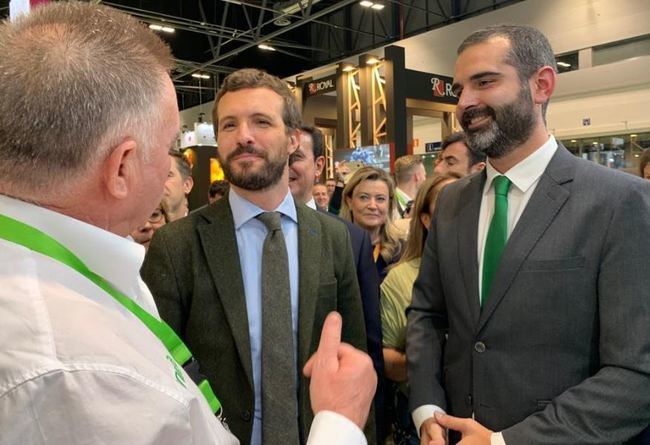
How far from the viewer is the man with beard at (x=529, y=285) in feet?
4.34

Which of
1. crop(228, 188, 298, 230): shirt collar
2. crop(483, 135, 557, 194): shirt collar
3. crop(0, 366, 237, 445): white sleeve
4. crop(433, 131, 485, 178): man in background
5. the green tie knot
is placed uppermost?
crop(433, 131, 485, 178): man in background

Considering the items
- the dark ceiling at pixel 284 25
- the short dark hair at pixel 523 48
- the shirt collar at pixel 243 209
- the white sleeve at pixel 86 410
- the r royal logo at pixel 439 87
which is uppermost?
the dark ceiling at pixel 284 25

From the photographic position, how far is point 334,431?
3.04ft

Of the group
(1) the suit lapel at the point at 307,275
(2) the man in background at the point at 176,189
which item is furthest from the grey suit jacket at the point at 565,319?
(2) the man in background at the point at 176,189

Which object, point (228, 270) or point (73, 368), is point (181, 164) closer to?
point (228, 270)

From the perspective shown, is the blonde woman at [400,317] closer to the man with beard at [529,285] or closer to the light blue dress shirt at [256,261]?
the man with beard at [529,285]

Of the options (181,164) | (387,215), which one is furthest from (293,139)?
(181,164)

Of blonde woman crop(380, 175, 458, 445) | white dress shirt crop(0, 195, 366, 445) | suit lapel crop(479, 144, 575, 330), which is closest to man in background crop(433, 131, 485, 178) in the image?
blonde woman crop(380, 175, 458, 445)

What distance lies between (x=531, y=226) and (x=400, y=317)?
3.29 feet

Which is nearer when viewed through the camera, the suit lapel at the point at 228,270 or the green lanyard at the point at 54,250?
the green lanyard at the point at 54,250

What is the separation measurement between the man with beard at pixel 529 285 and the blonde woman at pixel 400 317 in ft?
1.69

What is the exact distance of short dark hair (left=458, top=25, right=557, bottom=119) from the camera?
158 cm

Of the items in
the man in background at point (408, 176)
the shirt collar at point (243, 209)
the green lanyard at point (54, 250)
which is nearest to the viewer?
the green lanyard at point (54, 250)

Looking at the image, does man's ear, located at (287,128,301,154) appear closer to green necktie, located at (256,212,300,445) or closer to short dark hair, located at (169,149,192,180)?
green necktie, located at (256,212,300,445)
